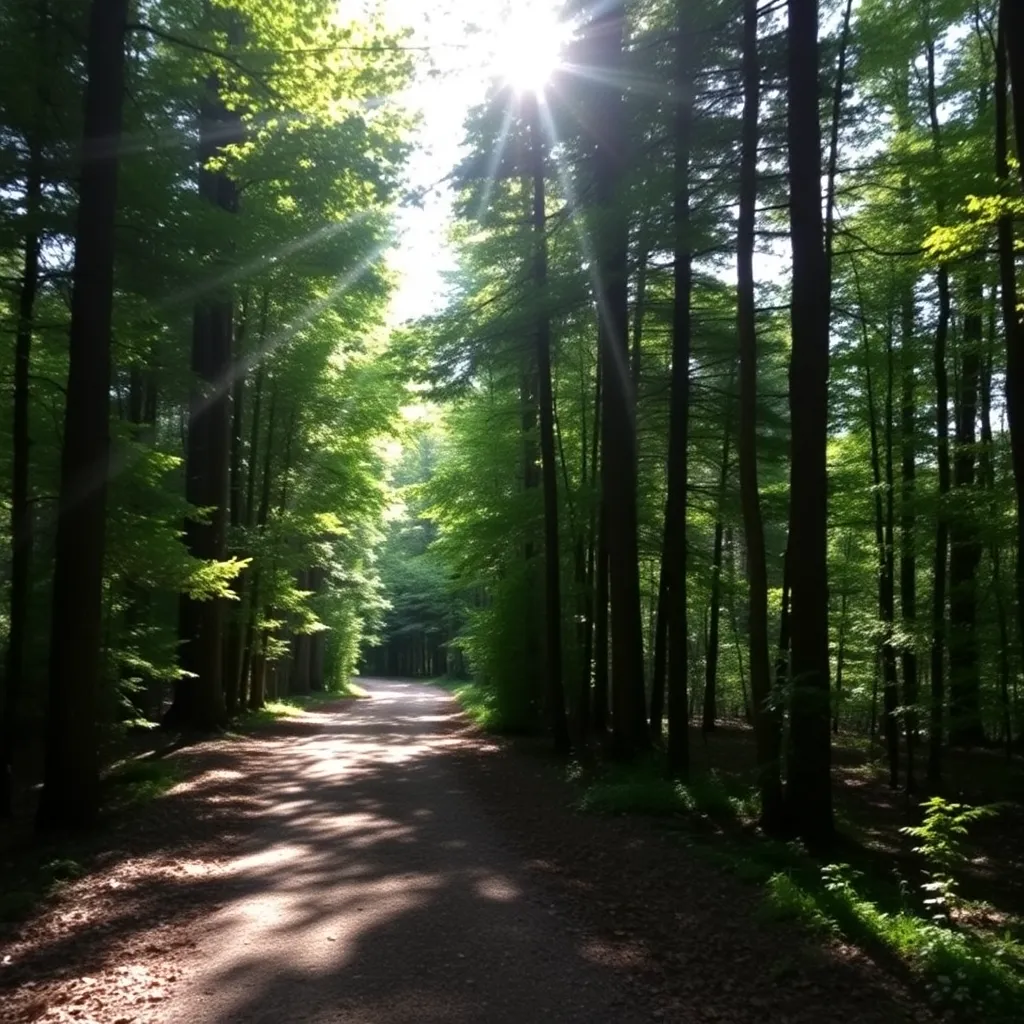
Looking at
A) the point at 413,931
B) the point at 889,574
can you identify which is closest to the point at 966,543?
the point at 889,574

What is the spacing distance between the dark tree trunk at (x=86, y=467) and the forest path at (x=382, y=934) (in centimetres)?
207

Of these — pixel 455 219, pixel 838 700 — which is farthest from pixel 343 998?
pixel 455 219

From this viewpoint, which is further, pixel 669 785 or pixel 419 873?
pixel 669 785

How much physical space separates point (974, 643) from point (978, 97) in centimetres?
809

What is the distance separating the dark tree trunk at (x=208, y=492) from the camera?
55.8 ft

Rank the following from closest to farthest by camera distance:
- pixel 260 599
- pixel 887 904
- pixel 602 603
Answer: pixel 887 904 < pixel 602 603 < pixel 260 599

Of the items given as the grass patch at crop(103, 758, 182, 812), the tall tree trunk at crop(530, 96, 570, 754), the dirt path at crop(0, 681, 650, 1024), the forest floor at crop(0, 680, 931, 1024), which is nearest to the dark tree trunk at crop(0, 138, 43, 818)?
the grass patch at crop(103, 758, 182, 812)

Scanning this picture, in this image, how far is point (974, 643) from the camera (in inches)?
445

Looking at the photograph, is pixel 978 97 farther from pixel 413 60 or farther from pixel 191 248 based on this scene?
pixel 191 248

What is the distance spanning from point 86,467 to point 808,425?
7.30 meters


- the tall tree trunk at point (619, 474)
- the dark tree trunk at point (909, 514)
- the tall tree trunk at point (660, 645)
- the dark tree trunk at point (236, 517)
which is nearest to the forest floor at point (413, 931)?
the tall tree trunk at point (619, 474)

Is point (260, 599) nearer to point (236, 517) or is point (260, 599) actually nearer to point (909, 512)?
point (236, 517)

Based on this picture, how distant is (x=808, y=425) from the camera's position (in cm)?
856

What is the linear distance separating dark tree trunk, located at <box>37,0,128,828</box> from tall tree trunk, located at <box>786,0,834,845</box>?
7033mm
